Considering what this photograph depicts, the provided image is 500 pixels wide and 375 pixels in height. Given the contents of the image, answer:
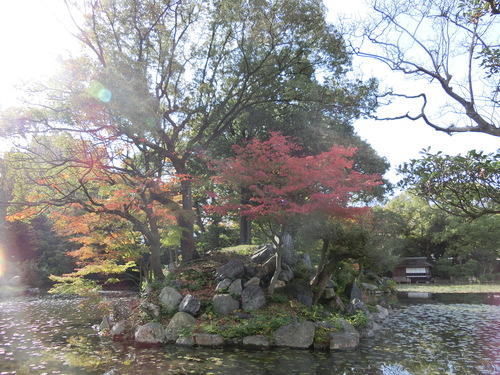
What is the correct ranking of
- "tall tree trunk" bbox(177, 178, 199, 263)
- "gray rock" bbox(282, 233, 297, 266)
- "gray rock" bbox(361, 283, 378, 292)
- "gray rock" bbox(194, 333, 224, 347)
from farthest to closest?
1. "gray rock" bbox(361, 283, 378, 292)
2. "tall tree trunk" bbox(177, 178, 199, 263)
3. "gray rock" bbox(282, 233, 297, 266)
4. "gray rock" bbox(194, 333, 224, 347)

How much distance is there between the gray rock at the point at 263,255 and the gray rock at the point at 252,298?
1844 millimetres

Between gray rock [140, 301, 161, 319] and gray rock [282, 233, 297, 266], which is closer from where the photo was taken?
gray rock [140, 301, 161, 319]

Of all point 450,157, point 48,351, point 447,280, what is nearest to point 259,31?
point 450,157

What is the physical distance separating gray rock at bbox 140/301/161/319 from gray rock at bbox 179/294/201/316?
0.66 m

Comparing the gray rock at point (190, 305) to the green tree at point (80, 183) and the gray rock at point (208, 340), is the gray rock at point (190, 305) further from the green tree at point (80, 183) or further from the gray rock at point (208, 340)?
the green tree at point (80, 183)

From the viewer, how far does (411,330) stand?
9.98m

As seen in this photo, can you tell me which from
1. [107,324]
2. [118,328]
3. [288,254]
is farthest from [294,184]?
[107,324]

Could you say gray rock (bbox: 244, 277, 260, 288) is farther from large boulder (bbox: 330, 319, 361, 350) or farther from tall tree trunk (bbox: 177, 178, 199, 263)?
tall tree trunk (bbox: 177, 178, 199, 263)

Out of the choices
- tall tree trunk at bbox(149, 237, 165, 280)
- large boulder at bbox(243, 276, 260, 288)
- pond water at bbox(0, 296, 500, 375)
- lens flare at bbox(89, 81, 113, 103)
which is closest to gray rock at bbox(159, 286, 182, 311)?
pond water at bbox(0, 296, 500, 375)

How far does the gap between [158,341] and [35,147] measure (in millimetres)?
7413

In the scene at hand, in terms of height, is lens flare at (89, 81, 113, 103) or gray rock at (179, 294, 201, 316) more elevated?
lens flare at (89, 81, 113, 103)

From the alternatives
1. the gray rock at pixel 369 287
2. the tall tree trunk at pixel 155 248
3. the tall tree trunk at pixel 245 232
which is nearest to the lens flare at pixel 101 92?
the tall tree trunk at pixel 155 248

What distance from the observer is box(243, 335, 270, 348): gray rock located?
7906mm

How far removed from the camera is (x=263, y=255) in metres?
11.5
